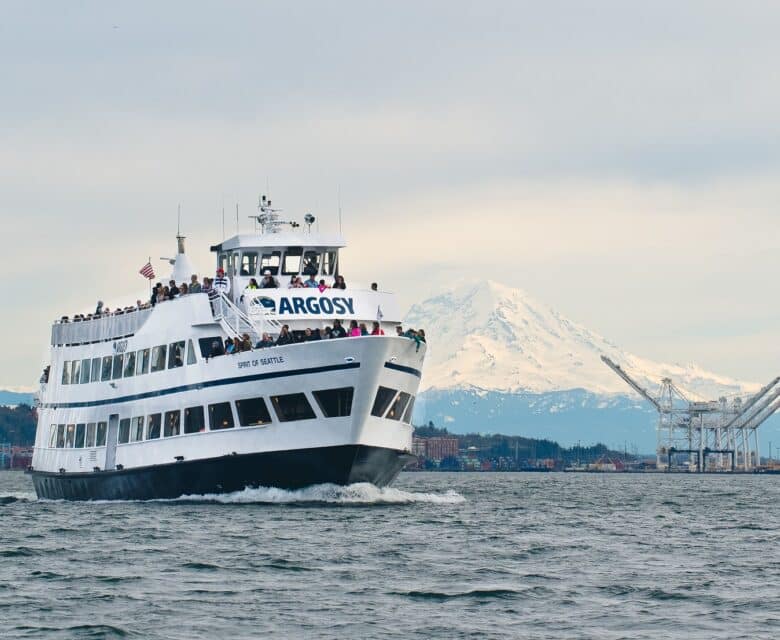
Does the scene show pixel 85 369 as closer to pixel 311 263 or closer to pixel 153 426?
pixel 153 426

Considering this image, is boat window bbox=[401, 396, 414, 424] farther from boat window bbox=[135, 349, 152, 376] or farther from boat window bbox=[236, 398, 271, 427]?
boat window bbox=[135, 349, 152, 376]

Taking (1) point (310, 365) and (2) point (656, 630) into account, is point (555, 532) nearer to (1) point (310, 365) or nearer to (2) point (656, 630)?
(1) point (310, 365)

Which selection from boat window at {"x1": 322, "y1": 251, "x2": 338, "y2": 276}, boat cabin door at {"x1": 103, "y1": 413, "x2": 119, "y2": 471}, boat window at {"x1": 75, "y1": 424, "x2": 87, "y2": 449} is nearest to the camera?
boat window at {"x1": 322, "y1": 251, "x2": 338, "y2": 276}

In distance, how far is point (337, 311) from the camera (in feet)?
191

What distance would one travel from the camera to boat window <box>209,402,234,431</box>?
54.6 meters

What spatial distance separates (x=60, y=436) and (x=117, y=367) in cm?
745

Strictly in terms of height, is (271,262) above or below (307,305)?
above

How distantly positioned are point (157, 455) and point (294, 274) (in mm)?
8974

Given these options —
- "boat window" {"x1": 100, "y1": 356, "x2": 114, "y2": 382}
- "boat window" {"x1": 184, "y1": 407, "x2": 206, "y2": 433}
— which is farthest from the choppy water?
"boat window" {"x1": 100, "y1": 356, "x2": 114, "y2": 382}

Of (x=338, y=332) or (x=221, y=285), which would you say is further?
(x=221, y=285)

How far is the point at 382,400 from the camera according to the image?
2119 inches

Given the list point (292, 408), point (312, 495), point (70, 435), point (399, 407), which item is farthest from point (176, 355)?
point (70, 435)

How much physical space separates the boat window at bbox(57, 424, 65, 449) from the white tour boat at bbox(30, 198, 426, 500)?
0.21m

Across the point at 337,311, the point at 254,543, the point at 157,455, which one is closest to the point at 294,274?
the point at 337,311
